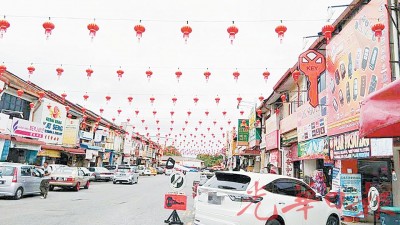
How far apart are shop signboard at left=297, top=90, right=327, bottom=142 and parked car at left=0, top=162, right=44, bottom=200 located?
1364cm

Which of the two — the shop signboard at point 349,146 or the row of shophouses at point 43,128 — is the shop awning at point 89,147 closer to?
the row of shophouses at point 43,128

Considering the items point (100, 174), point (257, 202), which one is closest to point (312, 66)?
point (257, 202)

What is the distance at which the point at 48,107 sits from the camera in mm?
31500

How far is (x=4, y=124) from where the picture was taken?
952 inches

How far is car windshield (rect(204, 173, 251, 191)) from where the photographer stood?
26.7ft

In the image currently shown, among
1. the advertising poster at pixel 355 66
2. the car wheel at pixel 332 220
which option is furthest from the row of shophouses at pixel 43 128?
the car wheel at pixel 332 220

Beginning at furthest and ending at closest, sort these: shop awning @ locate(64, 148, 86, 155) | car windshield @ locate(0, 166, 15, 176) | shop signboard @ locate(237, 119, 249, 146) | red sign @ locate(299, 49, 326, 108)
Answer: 1. shop signboard @ locate(237, 119, 249, 146)
2. shop awning @ locate(64, 148, 86, 155)
3. car windshield @ locate(0, 166, 15, 176)
4. red sign @ locate(299, 49, 326, 108)

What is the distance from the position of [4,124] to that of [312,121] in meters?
20.0

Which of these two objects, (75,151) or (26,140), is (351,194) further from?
(75,151)

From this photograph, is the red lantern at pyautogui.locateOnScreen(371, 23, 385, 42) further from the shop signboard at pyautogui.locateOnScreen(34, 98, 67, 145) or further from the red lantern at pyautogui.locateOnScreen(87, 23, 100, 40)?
the shop signboard at pyautogui.locateOnScreen(34, 98, 67, 145)

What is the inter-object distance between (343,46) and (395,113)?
8.51 m

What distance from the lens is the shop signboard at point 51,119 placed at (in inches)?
1224

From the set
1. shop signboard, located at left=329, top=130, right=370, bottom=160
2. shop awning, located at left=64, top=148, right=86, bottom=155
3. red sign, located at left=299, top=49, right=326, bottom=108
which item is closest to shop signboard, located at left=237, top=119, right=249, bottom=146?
shop awning, located at left=64, top=148, right=86, bottom=155

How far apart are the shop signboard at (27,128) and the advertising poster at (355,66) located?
21.5 meters
